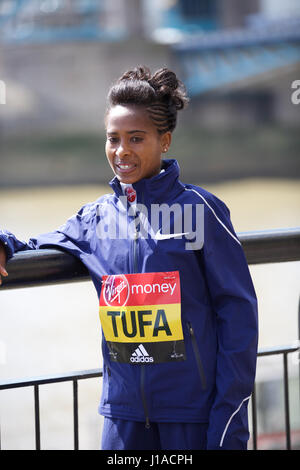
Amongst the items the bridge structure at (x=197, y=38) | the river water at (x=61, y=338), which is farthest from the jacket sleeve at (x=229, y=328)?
the bridge structure at (x=197, y=38)

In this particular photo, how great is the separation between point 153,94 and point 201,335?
0.70 metres

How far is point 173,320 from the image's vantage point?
2.09m

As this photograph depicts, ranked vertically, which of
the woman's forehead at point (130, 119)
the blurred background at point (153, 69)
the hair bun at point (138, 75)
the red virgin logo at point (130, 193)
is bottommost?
the red virgin logo at point (130, 193)

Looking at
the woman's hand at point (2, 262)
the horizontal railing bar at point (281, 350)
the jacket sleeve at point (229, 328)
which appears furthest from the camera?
the horizontal railing bar at point (281, 350)

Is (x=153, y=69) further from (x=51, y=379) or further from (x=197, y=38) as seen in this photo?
(x=51, y=379)

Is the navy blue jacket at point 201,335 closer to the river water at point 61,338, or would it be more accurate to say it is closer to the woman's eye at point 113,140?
the woman's eye at point 113,140

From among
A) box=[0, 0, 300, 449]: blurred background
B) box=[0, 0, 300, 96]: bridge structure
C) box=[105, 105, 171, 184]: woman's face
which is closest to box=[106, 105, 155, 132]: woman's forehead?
box=[105, 105, 171, 184]: woman's face

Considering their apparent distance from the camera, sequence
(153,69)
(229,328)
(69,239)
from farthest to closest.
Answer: (153,69) → (69,239) → (229,328)

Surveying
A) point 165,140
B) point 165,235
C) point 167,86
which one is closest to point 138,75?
point 167,86

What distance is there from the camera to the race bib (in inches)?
82.0

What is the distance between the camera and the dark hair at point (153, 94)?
220 cm

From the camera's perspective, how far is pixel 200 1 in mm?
34469

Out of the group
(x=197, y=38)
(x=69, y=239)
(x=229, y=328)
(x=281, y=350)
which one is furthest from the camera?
(x=197, y=38)

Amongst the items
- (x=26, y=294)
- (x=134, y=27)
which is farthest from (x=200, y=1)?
(x=26, y=294)
